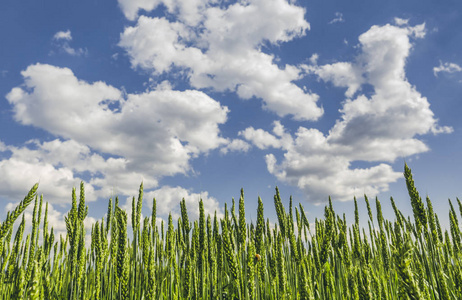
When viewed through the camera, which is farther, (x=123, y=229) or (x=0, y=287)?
(x=0, y=287)

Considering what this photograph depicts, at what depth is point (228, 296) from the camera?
4695 mm

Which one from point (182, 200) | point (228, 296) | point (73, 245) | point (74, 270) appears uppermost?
point (182, 200)

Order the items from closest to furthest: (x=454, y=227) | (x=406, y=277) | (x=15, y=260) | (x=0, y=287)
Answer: (x=406, y=277) < (x=0, y=287) < (x=15, y=260) < (x=454, y=227)

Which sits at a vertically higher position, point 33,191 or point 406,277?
point 33,191

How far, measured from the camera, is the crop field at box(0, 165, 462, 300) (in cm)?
206

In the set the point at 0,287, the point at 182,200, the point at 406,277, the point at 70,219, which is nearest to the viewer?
the point at 406,277

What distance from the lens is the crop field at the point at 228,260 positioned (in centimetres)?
206

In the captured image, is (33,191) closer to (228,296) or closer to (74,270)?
(74,270)

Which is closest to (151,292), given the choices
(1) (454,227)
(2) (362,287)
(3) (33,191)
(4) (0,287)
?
(3) (33,191)

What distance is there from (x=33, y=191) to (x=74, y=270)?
942 millimetres

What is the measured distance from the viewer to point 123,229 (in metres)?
2.01

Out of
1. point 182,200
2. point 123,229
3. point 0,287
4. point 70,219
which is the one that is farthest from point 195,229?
point 0,287

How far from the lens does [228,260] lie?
7.44ft

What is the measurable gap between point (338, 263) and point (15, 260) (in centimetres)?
434
